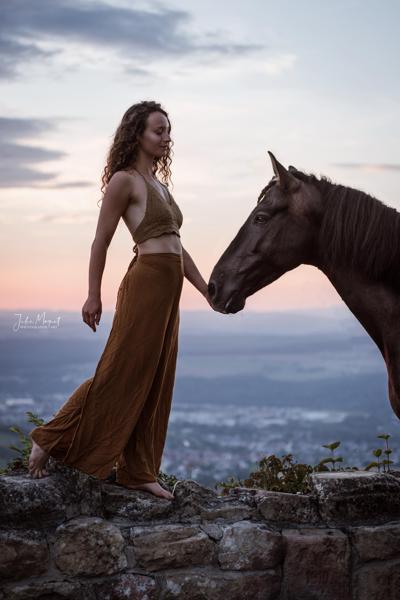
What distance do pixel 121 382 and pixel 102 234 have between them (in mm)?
640

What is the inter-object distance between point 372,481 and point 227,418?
32928 millimetres

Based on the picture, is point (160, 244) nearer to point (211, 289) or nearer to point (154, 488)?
point (211, 289)

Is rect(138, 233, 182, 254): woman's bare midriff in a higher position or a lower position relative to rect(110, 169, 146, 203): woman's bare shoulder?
lower

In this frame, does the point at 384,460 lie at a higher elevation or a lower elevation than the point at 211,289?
lower

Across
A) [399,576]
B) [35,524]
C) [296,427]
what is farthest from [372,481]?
[296,427]

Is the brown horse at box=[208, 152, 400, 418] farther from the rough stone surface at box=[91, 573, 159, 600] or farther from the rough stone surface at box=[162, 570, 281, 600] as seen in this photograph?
the rough stone surface at box=[91, 573, 159, 600]

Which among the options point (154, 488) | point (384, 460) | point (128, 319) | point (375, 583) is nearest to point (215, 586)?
point (154, 488)

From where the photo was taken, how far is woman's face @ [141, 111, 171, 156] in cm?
349

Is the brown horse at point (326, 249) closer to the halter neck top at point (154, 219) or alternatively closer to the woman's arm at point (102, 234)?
the halter neck top at point (154, 219)

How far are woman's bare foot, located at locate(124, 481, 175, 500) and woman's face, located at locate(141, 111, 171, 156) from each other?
148 centimetres

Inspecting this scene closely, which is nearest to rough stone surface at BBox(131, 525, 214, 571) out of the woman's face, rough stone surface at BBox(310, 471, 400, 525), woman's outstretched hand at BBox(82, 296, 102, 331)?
rough stone surface at BBox(310, 471, 400, 525)

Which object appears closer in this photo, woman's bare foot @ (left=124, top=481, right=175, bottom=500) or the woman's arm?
the woman's arm

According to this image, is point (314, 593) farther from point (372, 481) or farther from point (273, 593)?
point (372, 481)

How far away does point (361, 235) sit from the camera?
335 cm
